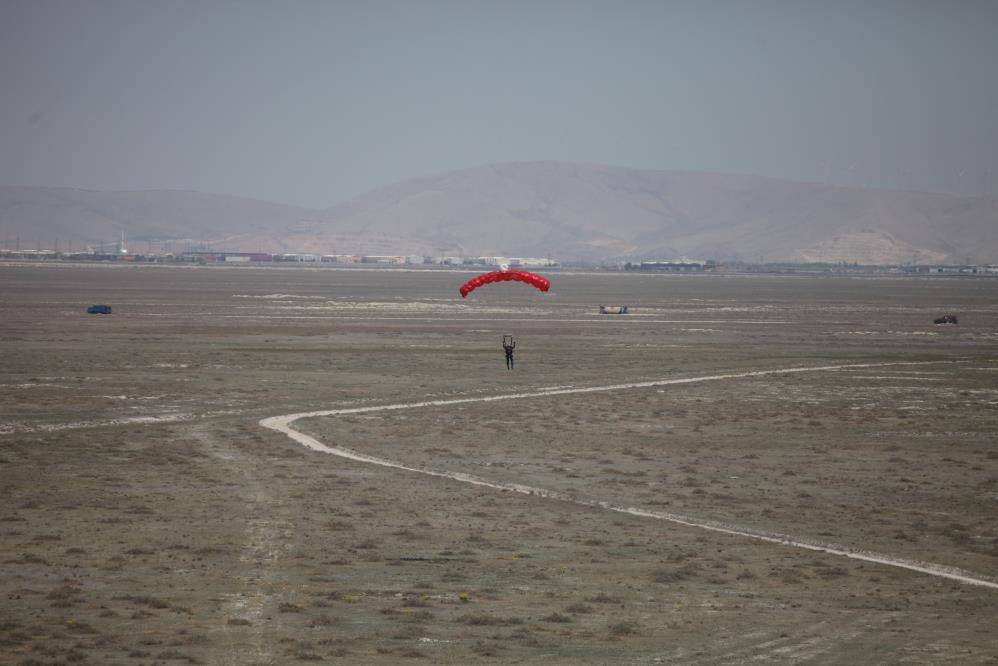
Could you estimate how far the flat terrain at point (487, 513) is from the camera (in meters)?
18.5

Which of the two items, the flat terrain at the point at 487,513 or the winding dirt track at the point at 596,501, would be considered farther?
the winding dirt track at the point at 596,501

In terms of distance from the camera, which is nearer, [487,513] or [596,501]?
[487,513]

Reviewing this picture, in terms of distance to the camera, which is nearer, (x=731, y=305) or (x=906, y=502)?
(x=906, y=502)

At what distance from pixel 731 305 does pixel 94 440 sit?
110040 mm

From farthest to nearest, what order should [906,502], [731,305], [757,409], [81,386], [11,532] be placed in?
[731,305] < [81,386] < [757,409] < [906,502] < [11,532]

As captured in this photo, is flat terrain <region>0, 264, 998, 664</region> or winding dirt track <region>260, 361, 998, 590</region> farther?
winding dirt track <region>260, 361, 998, 590</region>

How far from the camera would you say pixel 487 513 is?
27156 millimetres

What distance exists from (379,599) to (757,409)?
1089 inches

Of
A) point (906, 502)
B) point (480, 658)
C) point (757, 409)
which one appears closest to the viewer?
point (480, 658)

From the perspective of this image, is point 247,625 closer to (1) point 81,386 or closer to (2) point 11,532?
(2) point 11,532

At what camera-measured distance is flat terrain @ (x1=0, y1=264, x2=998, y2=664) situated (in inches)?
729

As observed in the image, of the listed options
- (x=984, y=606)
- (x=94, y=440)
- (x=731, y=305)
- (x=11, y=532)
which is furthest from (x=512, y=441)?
(x=731, y=305)

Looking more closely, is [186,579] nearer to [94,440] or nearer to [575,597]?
[575,597]

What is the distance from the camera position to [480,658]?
17.4 m
